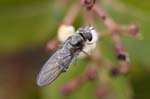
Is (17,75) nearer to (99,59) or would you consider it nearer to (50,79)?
(99,59)

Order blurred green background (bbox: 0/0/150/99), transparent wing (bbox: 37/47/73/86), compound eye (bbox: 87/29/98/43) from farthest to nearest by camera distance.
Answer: blurred green background (bbox: 0/0/150/99) → compound eye (bbox: 87/29/98/43) → transparent wing (bbox: 37/47/73/86)

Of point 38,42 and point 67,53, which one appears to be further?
point 38,42

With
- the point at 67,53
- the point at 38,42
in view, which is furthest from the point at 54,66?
the point at 38,42

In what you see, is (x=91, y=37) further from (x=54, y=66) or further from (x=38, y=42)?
(x=38, y=42)

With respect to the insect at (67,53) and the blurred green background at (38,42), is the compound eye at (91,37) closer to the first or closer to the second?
the insect at (67,53)

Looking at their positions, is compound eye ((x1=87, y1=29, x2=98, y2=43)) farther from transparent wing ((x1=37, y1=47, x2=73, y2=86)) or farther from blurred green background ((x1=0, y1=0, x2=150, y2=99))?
blurred green background ((x1=0, y1=0, x2=150, y2=99))

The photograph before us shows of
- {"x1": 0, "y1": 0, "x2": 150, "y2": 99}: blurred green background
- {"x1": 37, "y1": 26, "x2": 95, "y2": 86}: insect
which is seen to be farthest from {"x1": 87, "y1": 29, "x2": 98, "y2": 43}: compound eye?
{"x1": 0, "y1": 0, "x2": 150, "y2": 99}: blurred green background

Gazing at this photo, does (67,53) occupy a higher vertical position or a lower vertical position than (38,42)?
lower

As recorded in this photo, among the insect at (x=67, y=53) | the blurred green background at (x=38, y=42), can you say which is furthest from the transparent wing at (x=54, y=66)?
the blurred green background at (x=38, y=42)
